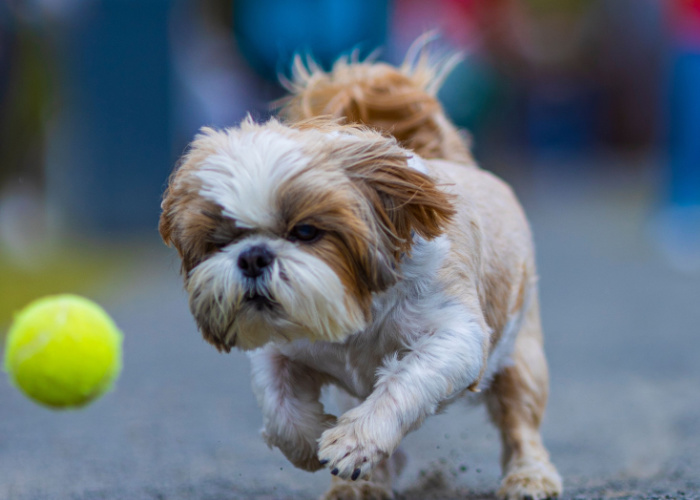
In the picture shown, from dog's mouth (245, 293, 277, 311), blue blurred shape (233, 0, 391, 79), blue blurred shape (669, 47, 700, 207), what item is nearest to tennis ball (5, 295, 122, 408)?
dog's mouth (245, 293, 277, 311)

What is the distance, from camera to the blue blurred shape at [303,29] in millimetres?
16125

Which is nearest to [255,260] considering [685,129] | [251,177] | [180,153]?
[251,177]

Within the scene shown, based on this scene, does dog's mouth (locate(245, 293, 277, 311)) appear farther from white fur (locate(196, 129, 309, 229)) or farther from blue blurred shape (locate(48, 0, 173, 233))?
blue blurred shape (locate(48, 0, 173, 233))

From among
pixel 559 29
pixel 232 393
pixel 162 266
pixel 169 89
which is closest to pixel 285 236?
pixel 232 393

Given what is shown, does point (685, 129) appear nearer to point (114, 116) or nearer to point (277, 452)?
point (114, 116)

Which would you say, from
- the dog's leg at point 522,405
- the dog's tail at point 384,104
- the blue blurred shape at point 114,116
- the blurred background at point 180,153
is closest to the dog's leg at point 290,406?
the dog's leg at point 522,405

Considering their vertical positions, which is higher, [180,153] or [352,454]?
[180,153]

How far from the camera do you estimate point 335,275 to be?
10.4 feet

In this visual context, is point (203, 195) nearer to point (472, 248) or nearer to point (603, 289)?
point (472, 248)

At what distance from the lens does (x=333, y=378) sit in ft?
12.6

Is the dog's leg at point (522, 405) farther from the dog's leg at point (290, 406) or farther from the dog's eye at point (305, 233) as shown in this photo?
the dog's eye at point (305, 233)

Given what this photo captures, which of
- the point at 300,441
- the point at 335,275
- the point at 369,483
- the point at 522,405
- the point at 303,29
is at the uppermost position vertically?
the point at 335,275

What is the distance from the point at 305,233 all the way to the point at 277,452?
2.28m

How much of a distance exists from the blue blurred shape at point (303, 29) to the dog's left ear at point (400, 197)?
→ 12524mm
